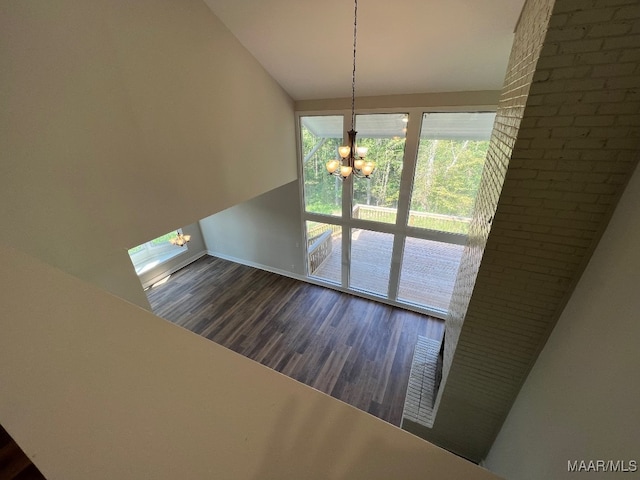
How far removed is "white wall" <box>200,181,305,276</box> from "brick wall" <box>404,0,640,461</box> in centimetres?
422

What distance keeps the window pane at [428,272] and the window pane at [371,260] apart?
342 mm

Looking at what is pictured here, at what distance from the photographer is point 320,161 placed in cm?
517

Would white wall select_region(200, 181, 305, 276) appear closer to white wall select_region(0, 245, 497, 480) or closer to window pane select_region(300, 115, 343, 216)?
window pane select_region(300, 115, 343, 216)

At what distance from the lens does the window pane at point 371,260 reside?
5.18m

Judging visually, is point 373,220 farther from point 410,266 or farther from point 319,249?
point 319,249

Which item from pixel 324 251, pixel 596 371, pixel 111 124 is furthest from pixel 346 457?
pixel 324 251

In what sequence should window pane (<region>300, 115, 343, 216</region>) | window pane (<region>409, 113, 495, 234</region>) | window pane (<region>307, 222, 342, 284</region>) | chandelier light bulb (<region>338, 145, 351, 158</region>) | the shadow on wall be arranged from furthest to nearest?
window pane (<region>307, 222, 342, 284</region>), window pane (<region>300, 115, 343, 216</region>), window pane (<region>409, 113, 495, 234</region>), chandelier light bulb (<region>338, 145, 351, 158</region>), the shadow on wall

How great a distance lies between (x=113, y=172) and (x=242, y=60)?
232 cm

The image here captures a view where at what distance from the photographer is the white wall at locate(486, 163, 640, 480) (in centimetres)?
107

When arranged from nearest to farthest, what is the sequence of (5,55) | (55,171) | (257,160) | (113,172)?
(5,55) < (55,171) < (113,172) < (257,160)

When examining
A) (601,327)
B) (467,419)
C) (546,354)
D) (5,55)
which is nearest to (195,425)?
(601,327)

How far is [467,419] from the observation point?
255cm

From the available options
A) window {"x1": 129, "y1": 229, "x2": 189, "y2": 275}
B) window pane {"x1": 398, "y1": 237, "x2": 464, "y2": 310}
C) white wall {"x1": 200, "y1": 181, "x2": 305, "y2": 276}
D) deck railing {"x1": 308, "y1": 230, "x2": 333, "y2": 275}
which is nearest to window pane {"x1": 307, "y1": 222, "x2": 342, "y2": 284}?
deck railing {"x1": 308, "y1": 230, "x2": 333, "y2": 275}

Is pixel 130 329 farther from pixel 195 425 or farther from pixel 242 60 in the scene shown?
pixel 242 60
